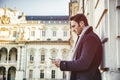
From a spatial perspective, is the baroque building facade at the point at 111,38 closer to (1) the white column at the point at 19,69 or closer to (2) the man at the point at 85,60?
(2) the man at the point at 85,60

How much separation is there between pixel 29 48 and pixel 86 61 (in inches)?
1946

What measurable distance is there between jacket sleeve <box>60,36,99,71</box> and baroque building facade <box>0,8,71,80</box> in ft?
159

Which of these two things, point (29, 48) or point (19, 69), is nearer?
point (19, 69)

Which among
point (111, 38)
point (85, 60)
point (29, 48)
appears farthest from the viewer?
point (29, 48)

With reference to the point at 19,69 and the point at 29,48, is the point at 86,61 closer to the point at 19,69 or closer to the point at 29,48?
the point at 19,69

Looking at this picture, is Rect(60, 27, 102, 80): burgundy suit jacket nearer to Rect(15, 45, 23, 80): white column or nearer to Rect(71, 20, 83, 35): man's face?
Rect(71, 20, 83, 35): man's face

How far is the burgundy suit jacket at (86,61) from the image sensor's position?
118 inches

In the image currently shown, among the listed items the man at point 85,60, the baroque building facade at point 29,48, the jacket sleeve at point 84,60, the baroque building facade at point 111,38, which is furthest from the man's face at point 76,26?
the baroque building facade at point 29,48

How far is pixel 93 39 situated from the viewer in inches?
122

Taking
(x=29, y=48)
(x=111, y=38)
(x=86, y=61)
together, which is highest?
(x=111, y=38)

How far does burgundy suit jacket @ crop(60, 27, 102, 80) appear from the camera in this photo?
2988 millimetres

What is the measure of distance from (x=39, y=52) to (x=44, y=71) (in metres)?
3.02

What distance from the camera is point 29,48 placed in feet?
171

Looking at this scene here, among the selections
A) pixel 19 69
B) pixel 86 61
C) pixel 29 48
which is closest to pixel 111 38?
pixel 86 61
